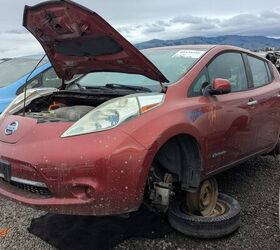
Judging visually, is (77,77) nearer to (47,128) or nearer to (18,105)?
(18,105)

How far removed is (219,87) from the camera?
13.4 ft

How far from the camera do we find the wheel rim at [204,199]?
416cm

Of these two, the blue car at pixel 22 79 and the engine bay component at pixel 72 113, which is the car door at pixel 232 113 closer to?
the engine bay component at pixel 72 113

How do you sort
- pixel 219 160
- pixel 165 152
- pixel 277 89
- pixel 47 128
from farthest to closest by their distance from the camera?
pixel 277 89 → pixel 219 160 → pixel 165 152 → pixel 47 128

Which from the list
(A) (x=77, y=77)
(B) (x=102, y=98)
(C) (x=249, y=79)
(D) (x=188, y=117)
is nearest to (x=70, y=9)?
(B) (x=102, y=98)

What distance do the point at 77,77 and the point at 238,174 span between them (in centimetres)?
237

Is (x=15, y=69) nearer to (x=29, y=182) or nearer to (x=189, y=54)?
(x=189, y=54)

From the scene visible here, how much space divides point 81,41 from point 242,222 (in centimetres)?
221

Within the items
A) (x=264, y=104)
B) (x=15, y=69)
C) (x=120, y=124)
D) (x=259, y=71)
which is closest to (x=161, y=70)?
(x=120, y=124)

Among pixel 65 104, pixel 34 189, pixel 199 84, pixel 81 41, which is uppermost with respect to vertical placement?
pixel 81 41

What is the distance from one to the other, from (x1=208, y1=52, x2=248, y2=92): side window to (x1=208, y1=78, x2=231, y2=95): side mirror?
A: 0.23m

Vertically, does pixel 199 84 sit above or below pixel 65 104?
above

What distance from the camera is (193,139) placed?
12.8 feet

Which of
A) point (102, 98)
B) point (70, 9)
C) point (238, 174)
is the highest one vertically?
point (70, 9)
